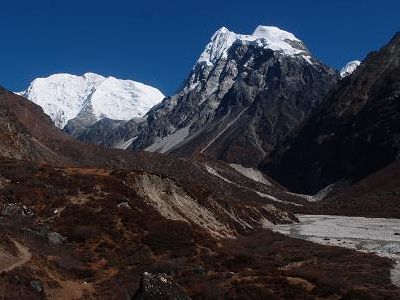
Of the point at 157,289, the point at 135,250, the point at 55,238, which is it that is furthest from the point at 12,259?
the point at 135,250

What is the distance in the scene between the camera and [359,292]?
34000mm

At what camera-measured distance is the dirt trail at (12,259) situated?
33375 mm

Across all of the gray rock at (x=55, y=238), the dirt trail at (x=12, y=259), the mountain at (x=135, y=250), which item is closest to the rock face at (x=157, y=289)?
the mountain at (x=135, y=250)

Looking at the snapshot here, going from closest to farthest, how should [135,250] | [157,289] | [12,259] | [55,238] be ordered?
1. [157,289]
2. [12,259]
3. [55,238]
4. [135,250]

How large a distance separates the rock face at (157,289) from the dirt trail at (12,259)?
10061mm

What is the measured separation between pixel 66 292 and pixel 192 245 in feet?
65.9

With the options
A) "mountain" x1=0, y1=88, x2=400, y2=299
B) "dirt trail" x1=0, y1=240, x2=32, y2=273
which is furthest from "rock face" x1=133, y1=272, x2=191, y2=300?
"dirt trail" x1=0, y1=240, x2=32, y2=273

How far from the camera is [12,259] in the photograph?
35.3 m

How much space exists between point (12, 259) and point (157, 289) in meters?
13.3

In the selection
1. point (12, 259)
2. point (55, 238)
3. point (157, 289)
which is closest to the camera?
point (157, 289)

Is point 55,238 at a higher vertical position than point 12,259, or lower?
higher

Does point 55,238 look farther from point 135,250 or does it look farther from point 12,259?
point 12,259

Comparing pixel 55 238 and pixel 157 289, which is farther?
pixel 55 238

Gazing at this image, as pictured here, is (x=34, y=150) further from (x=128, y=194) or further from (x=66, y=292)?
(x=66, y=292)
